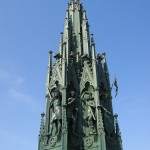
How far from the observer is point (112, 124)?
2003 cm

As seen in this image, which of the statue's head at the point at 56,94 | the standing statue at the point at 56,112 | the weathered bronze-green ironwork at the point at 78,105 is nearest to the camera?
the weathered bronze-green ironwork at the point at 78,105

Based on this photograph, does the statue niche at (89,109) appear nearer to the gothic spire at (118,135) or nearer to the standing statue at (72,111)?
the standing statue at (72,111)

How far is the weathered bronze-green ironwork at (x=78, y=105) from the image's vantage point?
1872cm

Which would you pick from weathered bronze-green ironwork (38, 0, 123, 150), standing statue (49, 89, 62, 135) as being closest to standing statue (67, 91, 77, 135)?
weathered bronze-green ironwork (38, 0, 123, 150)

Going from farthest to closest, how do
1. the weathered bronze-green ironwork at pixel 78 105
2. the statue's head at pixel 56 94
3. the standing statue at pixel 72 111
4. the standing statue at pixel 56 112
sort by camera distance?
the statue's head at pixel 56 94 → the standing statue at pixel 72 111 → the standing statue at pixel 56 112 → the weathered bronze-green ironwork at pixel 78 105

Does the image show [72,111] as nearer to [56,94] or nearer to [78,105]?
[78,105]

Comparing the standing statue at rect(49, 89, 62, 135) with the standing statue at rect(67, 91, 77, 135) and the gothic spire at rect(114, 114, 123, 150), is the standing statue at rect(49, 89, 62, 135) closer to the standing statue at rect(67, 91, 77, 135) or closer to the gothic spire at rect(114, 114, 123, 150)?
the standing statue at rect(67, 91, 77, 135)

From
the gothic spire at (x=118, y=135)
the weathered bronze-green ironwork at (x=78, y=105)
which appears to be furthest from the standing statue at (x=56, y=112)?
the gothic spire at (x=118, y=135)

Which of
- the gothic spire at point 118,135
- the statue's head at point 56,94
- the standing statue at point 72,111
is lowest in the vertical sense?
the gothic spire at point 118,135

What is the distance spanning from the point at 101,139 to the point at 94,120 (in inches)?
62.6

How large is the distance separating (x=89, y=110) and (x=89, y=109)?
0.07m

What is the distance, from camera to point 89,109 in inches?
782

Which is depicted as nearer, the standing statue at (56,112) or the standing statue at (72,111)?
the standing statue at (56,112)

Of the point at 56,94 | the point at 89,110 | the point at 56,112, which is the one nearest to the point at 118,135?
the point at 89,110
